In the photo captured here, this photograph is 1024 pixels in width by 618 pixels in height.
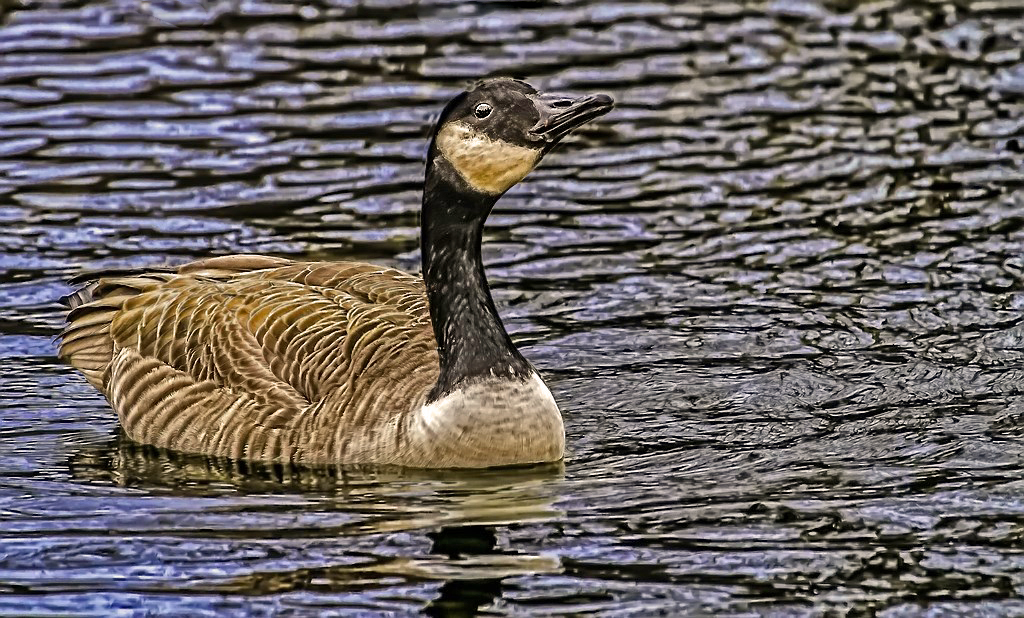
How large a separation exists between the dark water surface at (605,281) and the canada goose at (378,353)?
28cm

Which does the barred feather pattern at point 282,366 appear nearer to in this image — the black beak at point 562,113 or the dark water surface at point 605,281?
the dark water surface at point 605,281

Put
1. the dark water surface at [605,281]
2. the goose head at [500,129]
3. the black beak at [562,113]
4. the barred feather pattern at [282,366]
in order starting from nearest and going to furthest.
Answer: the dark water surface at [605,281] < the black beak at [562,113] < the goose head at [500,129] < the barred feather pattern at [282,366]

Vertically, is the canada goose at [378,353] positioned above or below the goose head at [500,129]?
below

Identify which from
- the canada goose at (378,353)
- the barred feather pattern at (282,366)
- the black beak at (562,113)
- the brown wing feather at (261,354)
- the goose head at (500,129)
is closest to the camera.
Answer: the black beak at (562,113)

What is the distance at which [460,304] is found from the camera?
1265cm

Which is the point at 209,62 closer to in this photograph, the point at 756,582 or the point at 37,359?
the point at 37,359

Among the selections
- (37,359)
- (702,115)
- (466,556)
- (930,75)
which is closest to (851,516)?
(466,556)

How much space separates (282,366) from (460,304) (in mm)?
1318

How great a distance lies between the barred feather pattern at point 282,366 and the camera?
12.6 meters

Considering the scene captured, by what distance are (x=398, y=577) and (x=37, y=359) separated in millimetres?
5051

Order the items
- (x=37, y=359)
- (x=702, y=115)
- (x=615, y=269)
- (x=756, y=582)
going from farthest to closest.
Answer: (x=702, y=115), (x=615, y=269), (x=37, y=359), (x=756, y=582)

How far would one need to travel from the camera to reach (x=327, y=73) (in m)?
20.5

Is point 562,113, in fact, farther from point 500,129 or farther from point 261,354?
point 261,354

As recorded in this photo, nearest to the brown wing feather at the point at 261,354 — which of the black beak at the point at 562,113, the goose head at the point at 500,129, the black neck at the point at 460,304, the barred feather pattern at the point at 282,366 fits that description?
the barred feather pattern at the point at 282,366
